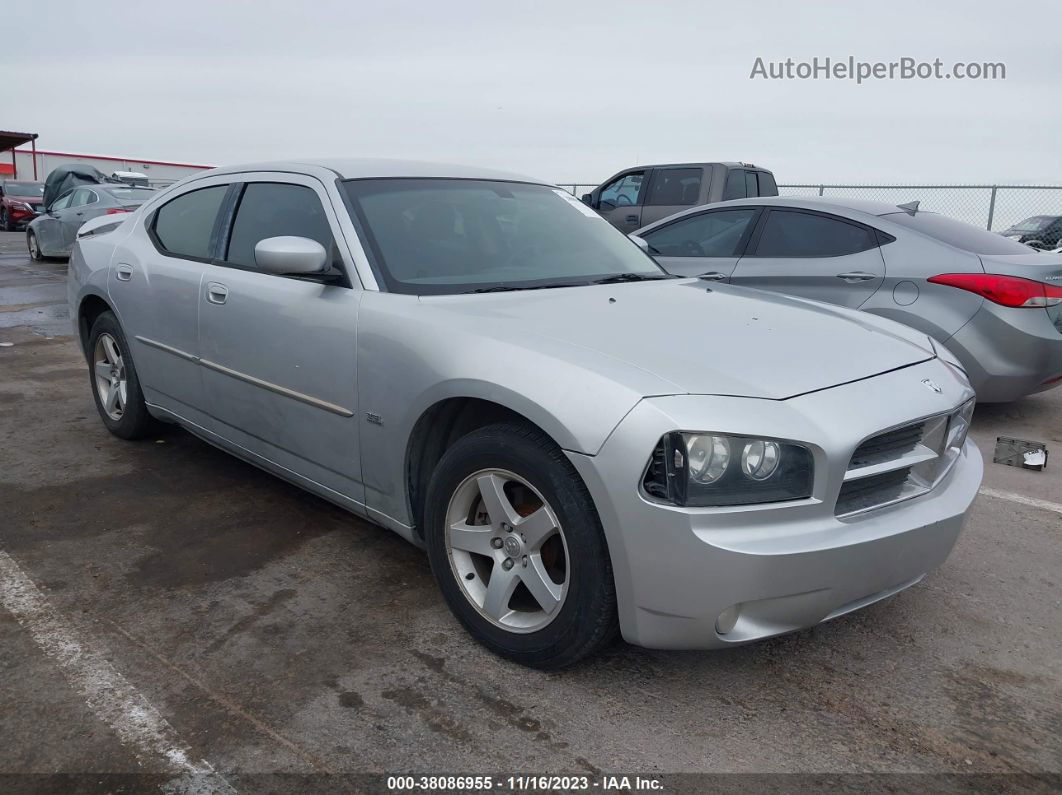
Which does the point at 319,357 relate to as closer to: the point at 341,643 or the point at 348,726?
the point at 341,643

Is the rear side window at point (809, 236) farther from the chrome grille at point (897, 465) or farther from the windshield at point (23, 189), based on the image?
the windshield at point (23, 189)

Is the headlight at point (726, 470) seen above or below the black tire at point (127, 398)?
above

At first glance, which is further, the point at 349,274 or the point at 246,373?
the point at 246,373

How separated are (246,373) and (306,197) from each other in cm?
77

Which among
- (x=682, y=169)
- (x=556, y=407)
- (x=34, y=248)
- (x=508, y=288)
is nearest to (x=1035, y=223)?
(x=682, y=169)

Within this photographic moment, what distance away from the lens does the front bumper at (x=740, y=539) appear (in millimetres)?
2311

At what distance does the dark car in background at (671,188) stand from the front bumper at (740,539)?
9713 mm

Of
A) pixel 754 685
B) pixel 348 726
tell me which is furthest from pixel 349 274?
pixel 754 685

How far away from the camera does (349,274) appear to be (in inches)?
130

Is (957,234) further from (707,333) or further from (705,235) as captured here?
(707,333)

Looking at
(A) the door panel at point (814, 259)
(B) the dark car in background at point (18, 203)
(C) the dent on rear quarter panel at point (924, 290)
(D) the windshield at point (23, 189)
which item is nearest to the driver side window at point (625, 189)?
(A) the door panel at point (814, 259)

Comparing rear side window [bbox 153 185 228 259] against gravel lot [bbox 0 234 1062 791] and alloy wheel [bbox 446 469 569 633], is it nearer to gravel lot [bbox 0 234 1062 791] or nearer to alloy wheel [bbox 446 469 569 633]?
gravel lot [bbox 0 234 1062 791]

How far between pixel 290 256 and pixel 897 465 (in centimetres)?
212

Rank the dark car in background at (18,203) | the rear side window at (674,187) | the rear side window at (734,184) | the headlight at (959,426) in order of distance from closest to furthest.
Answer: the headlight at (959,426) < the rear side window at (734,184) < the rear side window at (674,187) < the dark car in background at (18,203)
